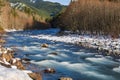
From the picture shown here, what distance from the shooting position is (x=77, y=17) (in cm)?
6781

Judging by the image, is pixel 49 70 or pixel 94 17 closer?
pixel 49 70

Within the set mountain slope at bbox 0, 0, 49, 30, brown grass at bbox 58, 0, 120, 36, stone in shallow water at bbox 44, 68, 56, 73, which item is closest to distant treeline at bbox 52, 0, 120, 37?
brown grass at bbox 58, 0, 120, 36

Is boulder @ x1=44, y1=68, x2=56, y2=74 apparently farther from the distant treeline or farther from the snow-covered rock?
the distant treeline

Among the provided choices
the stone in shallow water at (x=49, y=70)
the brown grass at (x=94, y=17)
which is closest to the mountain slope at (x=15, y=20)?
the brown grass at (x=94, y=17)

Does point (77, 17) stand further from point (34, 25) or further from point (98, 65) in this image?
point (34, 25)

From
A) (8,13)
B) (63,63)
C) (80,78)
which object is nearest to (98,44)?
(63,63)

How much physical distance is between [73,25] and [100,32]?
559 inches

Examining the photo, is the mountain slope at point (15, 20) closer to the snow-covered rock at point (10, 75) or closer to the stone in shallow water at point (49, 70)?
the stone in shallow water at point (49, 70)

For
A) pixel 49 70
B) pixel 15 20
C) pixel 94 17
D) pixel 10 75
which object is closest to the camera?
pixel 10 75

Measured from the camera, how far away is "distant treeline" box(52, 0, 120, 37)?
53.4 meters

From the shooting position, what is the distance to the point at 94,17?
60.3 metres

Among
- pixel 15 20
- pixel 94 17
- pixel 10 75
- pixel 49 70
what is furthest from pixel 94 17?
pixel 15 20

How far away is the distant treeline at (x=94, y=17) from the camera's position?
53.4 m

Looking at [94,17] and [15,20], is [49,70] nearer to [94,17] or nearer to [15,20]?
[94,17]
